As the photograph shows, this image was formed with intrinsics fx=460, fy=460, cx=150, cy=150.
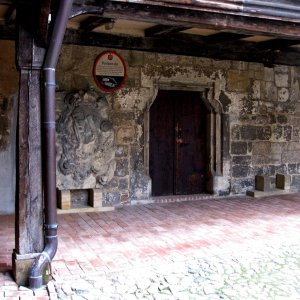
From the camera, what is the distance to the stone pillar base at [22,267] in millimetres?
3521

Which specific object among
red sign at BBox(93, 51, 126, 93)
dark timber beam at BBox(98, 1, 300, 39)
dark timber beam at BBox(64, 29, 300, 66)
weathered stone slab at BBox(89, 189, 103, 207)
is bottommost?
weathered stone slab at BBox(89, 189, 103, 207)

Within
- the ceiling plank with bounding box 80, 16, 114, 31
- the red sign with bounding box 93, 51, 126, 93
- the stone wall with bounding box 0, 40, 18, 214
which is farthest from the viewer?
the red sign with bounding box 93, 51, 126, 93

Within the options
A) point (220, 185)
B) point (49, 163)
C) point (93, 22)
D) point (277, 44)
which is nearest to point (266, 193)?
point (220, 185)

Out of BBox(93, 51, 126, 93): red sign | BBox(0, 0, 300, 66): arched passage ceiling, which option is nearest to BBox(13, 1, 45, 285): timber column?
BBox(0, 0, 300, 66): arched passage ceiling

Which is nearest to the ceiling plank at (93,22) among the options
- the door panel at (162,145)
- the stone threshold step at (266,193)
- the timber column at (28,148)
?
the timber column at (28,148)

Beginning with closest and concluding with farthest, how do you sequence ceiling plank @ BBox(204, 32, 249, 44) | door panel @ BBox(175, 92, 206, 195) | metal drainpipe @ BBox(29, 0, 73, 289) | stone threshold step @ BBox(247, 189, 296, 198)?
metal drainpipe @ BBox(29, 0, 73, 289) → ceiling plank @ BBox(204, 32, 249, 44) → door panel @ BBox(175, 92, 206, 195) → stone threshold step @ BBox(247, 189, 296, 198)

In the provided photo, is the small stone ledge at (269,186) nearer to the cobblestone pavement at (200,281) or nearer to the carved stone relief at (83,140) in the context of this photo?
the carved stone relief at (83,140)

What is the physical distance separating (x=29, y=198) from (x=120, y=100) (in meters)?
3.29

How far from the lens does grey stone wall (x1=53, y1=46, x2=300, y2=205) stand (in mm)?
6633

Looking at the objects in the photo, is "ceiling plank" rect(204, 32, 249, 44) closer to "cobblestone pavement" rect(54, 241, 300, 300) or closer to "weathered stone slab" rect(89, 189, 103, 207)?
"weathered stone slab" rect(89, 189, 103, 207)

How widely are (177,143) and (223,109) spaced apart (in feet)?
Answer: 3.06

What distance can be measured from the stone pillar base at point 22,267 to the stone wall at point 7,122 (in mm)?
2602

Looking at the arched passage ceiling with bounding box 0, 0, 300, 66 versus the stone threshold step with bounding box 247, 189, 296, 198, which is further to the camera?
the stone threshold step with bounding box 247, 189, 296, 198

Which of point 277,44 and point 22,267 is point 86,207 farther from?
point 277,44
